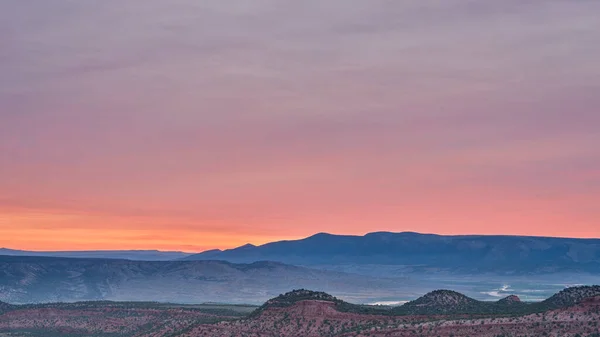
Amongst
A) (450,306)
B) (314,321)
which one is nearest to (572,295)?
(450,306)

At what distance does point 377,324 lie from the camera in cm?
9062

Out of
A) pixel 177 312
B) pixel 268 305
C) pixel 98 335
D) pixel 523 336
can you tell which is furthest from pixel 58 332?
pixel 523 336

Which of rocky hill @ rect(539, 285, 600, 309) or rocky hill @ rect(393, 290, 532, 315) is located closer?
rocky hill @ rect(393, 290, 532, 315)

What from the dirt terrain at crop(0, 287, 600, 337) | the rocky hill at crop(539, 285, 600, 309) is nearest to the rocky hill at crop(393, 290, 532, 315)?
the dirt terrain at crop(0, 287, 600, 337)

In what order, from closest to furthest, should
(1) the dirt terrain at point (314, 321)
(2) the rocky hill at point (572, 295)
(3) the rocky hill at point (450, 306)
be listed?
(1) the dirt terrain at point (314, 321), (3) the rocky hill at point (450, 306), (2) the rocky hill at point (572, 295)

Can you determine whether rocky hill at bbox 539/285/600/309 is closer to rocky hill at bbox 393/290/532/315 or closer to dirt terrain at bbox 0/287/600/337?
dirt terrain at bbox 0/287/600/337

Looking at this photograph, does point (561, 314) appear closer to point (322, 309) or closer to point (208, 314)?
point (322, 309)

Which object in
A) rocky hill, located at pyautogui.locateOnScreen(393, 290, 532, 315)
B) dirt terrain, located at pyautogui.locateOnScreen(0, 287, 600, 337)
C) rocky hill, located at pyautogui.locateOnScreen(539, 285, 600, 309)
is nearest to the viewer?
dirt terrain, located at pyautogui.locateOnScreen(0, 287, 600, 337)

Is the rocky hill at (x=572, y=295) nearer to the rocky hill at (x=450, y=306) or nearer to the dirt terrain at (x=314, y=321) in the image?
the dirt terrain at (x=314, y=321)

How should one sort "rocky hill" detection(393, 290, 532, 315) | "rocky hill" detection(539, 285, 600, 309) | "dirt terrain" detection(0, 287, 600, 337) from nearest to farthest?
"dirt terrain" detection(0, 287, 600, 337), "rocky hill" detection(393, 290, 532, 315), "rocky hill" detection(539, 285, 600, 309)

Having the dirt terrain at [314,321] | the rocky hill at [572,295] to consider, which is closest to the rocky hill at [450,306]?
the dirt terrain at [314,321]

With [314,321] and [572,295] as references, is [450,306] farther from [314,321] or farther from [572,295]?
[314,321]

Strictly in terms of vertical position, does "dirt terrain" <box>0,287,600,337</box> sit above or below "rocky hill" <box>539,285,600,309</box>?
below

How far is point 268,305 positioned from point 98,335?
33367 millimetres
